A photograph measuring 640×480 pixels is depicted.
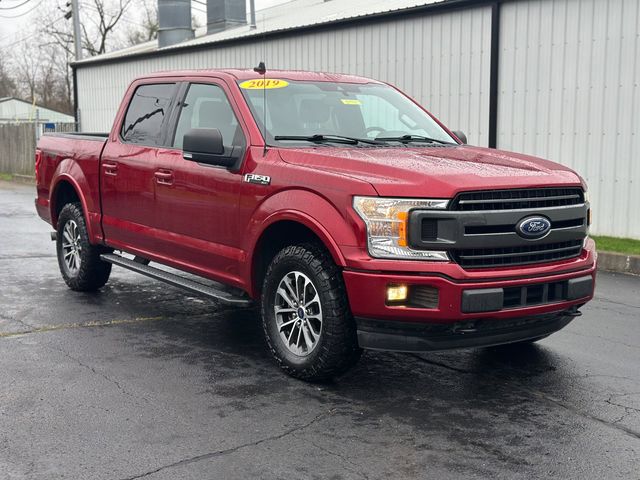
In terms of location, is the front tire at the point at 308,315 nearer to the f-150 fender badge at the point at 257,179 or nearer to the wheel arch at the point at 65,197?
the f-150 fender badge at the point at 257,179

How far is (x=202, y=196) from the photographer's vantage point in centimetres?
609

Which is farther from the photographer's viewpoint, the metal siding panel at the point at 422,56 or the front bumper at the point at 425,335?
the metal siding panel at the point at 422,56

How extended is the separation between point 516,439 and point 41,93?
249 ft

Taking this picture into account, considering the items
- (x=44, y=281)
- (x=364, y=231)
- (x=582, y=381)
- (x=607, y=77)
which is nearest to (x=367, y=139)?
(x=364, y=231)

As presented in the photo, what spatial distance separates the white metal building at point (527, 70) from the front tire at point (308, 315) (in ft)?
23.6

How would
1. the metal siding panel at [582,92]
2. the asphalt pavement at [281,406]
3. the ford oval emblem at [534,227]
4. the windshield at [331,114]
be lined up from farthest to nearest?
the metal siding panel at [582,92] < the windshield at [331,114] < the ford oval emblem at [534,227] < the asphalt pavement at [281,406]

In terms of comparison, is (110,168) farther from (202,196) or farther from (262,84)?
(262,84)

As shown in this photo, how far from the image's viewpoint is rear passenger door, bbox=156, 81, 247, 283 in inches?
A: 231

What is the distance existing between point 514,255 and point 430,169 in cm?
69

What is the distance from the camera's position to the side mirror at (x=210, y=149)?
5656 mm

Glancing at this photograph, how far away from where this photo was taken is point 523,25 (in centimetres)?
1225

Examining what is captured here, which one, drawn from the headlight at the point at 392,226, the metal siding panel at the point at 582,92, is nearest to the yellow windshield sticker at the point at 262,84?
the headlight at the point at 392,226

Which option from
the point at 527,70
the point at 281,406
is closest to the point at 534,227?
the point at 281,406

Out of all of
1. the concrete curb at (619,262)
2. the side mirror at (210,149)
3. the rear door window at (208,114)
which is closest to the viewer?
the side mirror at (210,149)
